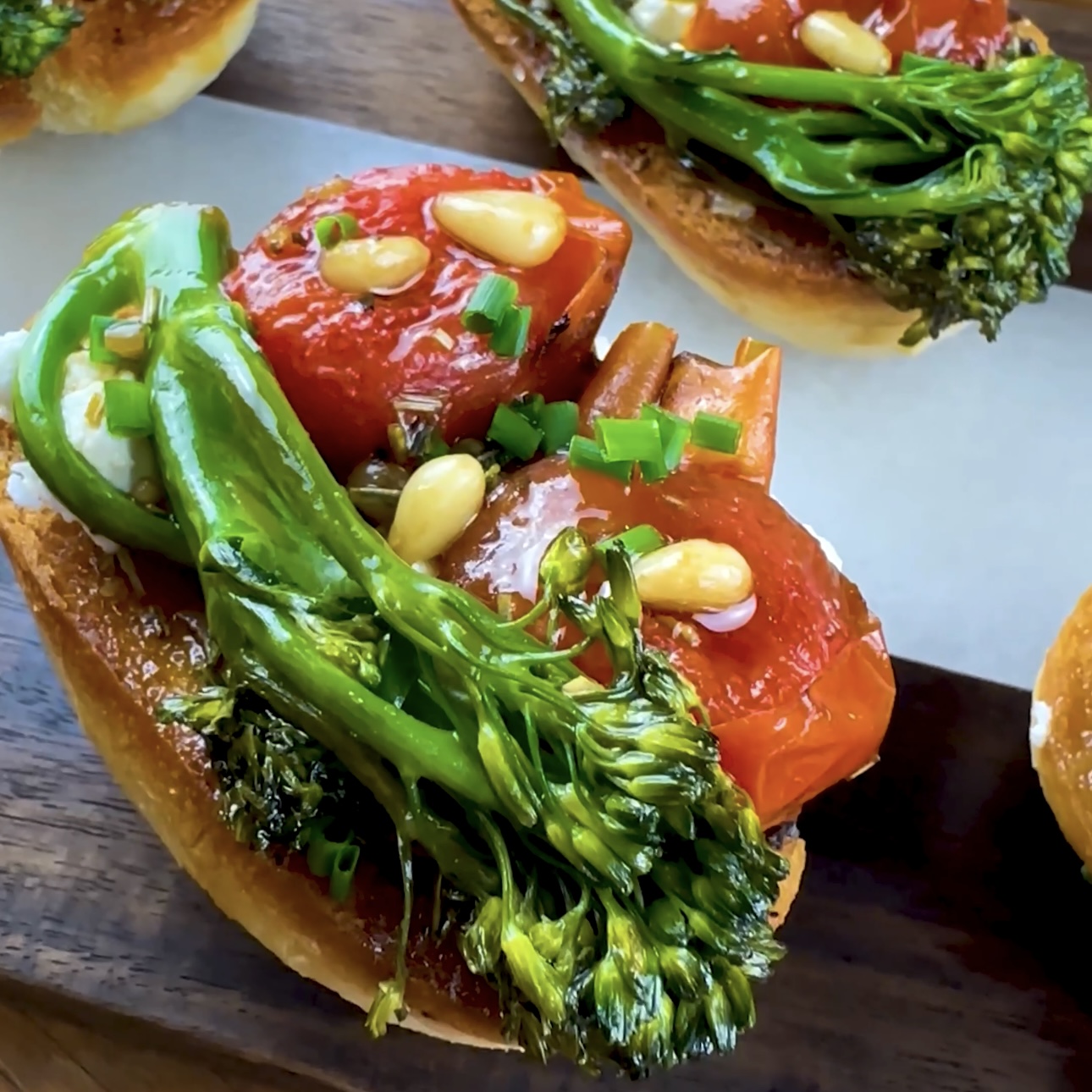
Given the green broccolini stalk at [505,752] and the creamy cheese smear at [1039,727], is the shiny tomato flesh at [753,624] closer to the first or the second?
the green broccolini stalk at [505,752]

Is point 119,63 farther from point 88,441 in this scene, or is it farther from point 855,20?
point 855,20

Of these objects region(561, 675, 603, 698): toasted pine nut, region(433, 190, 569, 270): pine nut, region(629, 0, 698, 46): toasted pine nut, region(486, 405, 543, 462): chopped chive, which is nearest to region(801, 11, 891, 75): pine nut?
region(629, 0, 698, 46): toasted pine nut

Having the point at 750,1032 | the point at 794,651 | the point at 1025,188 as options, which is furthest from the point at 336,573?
the point at 1025,188

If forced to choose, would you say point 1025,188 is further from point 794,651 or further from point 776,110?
point 794,651

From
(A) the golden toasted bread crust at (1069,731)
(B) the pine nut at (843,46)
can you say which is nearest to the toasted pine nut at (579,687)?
(A) the golden toasted bread crust at (1069,731)

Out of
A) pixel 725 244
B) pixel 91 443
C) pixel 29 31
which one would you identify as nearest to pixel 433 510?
pixel 91 443
